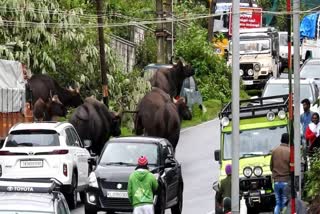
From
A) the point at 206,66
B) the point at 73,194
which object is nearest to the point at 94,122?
the point at 73,194

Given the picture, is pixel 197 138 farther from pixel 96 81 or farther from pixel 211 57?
pixel 211 57

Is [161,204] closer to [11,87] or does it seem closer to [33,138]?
[33,138]

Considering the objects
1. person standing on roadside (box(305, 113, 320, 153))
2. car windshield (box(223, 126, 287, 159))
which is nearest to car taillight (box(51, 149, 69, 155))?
car windshield (box(223, 126, 287, 159))

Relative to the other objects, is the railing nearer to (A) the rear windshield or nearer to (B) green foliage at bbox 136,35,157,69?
(A) the rear windshield

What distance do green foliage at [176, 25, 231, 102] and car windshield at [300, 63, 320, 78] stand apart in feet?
32.1

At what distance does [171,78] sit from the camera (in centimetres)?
3881

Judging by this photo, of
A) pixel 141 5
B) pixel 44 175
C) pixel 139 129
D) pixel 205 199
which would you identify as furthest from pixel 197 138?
pixel 141 5

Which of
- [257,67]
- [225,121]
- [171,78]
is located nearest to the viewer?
[225,121]

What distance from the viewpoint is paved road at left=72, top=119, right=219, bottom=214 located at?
28.6 metres

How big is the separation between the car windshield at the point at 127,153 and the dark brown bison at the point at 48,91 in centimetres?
1187

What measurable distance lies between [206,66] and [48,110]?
2163 centimetres

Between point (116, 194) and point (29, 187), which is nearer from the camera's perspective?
point (29, 187)

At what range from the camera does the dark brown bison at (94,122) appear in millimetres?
33500

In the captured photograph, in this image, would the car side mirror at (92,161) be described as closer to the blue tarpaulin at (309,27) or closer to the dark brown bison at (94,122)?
the dark brown bison at (94,122)
